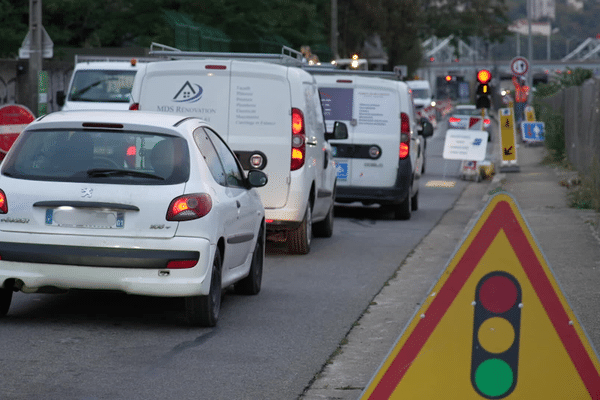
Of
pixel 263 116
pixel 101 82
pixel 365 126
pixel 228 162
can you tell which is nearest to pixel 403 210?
pixel 365 126

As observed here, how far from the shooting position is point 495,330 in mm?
4184

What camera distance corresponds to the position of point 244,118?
12.2 m

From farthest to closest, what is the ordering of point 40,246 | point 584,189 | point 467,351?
point 584,189 < point 40,246 < point 467,351

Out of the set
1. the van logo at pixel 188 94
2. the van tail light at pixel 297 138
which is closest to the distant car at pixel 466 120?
the van tail light at pixel 297 138

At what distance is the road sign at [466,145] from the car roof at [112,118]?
63.1 feet

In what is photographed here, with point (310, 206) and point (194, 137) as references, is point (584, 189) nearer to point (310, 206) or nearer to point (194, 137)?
point (310, 206)

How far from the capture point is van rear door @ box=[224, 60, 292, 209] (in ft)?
40.0

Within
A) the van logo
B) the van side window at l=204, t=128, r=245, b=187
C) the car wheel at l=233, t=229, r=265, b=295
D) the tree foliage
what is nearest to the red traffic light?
the tree foliage

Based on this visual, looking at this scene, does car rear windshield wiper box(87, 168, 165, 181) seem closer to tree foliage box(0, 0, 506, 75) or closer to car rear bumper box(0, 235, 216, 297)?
car rear bumper box(0, 235, 216, 297)

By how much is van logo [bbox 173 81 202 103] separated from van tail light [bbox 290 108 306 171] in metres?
1.00

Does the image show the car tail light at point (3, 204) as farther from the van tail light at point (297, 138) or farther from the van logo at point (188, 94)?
the van tail light at point (297, 138)

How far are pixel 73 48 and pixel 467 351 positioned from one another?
1697 inches

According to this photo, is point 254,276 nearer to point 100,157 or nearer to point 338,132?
point 100,157

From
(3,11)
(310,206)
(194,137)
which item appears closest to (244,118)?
(310,206)
